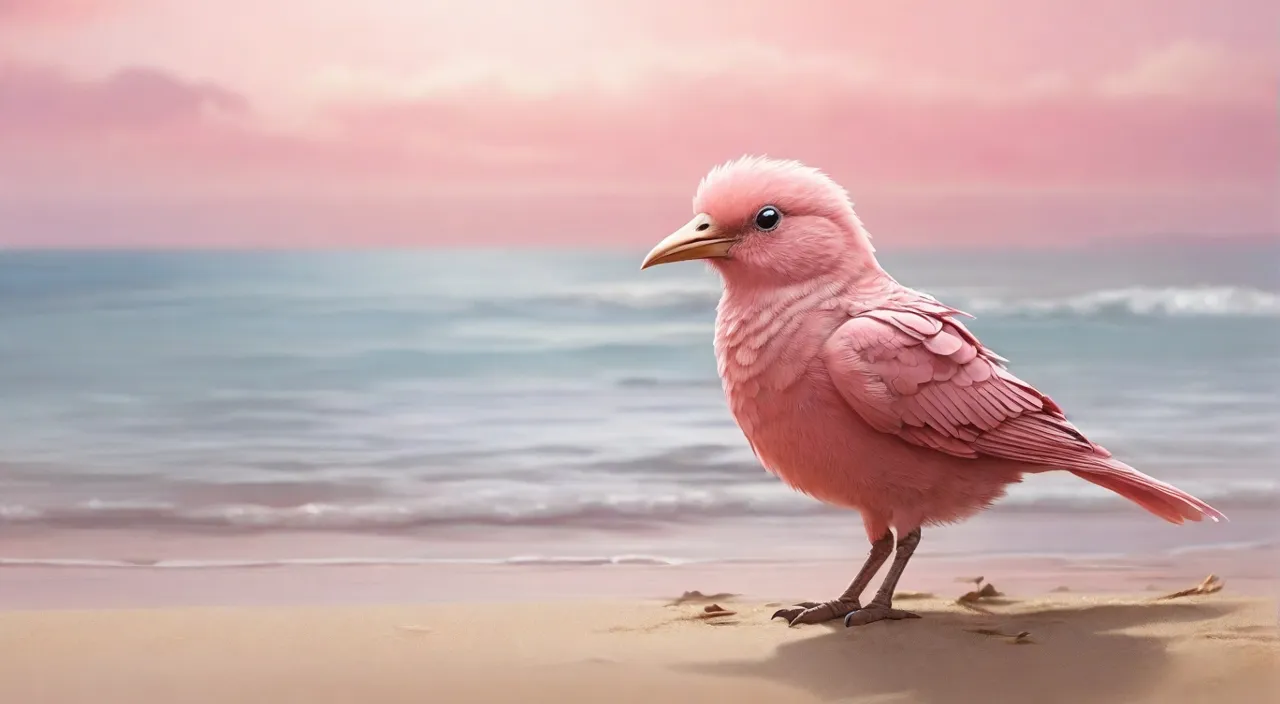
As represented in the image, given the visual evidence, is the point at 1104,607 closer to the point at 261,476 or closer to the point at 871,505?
the point at 871,505

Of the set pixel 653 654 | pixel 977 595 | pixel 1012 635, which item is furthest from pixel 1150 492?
pixel 653 654

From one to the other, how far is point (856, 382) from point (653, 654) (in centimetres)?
56

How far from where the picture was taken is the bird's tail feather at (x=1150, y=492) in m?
2.07

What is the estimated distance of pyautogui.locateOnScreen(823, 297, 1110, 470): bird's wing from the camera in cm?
203

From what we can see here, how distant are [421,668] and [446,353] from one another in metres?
1.50

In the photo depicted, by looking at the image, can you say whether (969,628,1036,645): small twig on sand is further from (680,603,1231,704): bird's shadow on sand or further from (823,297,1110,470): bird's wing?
(823,297,1110,470): bird's wing

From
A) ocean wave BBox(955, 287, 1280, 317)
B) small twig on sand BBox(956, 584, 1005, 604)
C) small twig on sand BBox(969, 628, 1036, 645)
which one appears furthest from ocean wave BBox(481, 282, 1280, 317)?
small twig on sand BBox(969, 628, 1036, 645)

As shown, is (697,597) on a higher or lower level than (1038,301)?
lower

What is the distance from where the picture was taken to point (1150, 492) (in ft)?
6.88

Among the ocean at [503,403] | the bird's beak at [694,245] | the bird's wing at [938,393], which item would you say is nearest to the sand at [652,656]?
the bird's wing at [938,393]

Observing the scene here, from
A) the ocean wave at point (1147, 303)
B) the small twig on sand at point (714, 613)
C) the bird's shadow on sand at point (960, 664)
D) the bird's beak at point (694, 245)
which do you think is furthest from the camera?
the ocean wave at point (1147, 303)

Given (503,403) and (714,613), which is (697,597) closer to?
(714,613)

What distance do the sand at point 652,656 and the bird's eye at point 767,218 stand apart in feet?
2.18

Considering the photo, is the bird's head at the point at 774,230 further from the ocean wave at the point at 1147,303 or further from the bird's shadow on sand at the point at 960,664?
the ocean wave at the point at 1147,303
